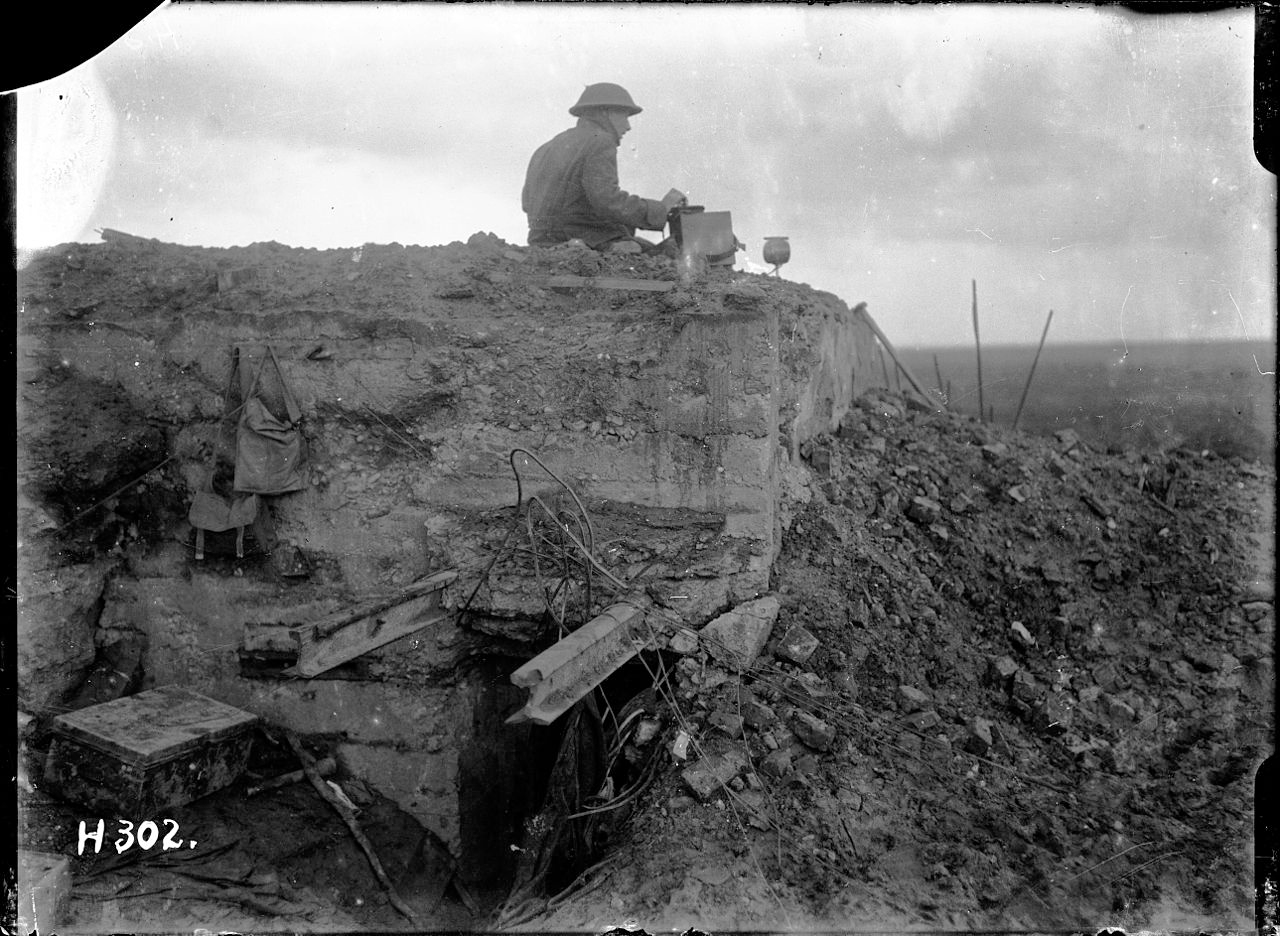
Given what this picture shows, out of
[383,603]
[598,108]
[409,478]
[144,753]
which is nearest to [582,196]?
[598,108]

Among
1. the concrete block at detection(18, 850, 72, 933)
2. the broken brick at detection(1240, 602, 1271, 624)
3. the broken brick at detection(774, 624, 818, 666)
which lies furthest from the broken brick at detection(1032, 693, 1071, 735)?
the concrete block at detection(18, 850, 72, 933)

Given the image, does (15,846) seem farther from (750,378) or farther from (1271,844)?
(1271,844)

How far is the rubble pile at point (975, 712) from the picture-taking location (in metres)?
3.90

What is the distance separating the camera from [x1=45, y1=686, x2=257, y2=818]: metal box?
4.59 meters

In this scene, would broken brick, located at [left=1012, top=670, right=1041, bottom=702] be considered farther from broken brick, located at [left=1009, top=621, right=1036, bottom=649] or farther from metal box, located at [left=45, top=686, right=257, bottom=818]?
metal box, located at [left=45, top=686, right=257, bottom=818]

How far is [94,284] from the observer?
561cm

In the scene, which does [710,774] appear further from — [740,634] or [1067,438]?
[1067,438]

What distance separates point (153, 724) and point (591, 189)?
4.17 meters

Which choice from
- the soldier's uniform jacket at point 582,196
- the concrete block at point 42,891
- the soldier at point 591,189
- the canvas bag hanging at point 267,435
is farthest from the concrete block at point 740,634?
the concrete block at point 42,891

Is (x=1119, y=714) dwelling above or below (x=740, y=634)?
below

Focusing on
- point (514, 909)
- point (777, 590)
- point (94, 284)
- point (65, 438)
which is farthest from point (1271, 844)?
point (94, 284)

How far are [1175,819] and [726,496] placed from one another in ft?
8.41

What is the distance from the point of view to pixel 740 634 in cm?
477

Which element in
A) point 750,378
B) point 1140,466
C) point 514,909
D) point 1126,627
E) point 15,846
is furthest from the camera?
point 1140,466
